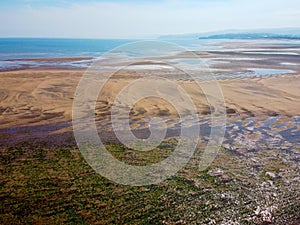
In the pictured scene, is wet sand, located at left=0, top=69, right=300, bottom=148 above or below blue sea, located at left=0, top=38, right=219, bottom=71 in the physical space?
below

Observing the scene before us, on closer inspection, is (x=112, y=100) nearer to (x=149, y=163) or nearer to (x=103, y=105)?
(x=103, y=105)

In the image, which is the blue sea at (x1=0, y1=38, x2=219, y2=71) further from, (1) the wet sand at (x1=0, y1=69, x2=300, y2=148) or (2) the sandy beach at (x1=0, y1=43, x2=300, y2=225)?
(2) the sandy beach at (x1=0, y1=43, x2=300, y2=225)

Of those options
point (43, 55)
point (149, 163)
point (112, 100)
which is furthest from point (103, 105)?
point (43, 55)

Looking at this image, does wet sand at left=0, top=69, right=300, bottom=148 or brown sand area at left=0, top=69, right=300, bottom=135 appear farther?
brown sand area at left=0, top=69, right=300, bottom=135

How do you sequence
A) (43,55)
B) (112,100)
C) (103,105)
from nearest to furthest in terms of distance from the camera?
(103,105), (112,100), (43,55)

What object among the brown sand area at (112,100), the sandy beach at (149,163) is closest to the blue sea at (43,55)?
the brown sand area at (112,100)

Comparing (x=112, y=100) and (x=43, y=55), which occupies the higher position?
(x=43, y=55)

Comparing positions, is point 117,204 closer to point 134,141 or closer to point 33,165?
point 33,165

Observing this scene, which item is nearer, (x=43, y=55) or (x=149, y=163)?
(x=149, y=163)

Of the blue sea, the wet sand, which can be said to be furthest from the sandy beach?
the blue sea

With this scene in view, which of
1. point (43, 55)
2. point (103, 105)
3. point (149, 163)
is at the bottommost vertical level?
point (149, 163)

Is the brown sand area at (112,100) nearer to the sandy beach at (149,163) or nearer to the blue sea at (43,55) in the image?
the sandy beach at (149,163)
